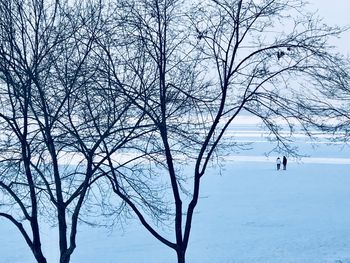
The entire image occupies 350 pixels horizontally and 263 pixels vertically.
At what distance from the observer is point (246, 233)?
15.8 meters

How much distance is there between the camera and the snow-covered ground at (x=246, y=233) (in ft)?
44.2

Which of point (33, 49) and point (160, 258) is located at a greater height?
point (33, 49)

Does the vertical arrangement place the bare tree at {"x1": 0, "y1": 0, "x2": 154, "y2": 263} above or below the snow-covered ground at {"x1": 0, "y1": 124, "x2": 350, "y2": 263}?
above

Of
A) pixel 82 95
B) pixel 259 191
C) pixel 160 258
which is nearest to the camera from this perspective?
pixel 82 95

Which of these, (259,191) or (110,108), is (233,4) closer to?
(110,108)

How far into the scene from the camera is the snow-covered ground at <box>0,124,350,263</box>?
13.5 metres

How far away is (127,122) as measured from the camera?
9.04 metres

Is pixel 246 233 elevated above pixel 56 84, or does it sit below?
below

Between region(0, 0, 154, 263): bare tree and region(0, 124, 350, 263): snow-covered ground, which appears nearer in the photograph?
region(0, 0, 154, 263): bare tree

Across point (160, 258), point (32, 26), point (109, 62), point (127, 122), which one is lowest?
point (160, 258)

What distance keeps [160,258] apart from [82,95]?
6177mm

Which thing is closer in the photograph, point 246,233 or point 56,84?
point 56,84

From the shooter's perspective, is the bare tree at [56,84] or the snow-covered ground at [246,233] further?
the snow-covered ground at [246,233]

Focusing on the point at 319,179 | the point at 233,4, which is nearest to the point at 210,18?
the point at 233,4
